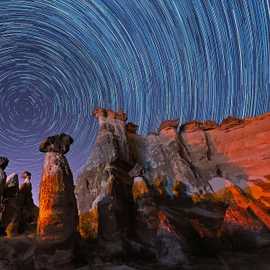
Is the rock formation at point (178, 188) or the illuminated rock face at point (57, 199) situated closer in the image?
the illuminated rock face at point (57, 199)

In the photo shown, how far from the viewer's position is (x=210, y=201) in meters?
21.9

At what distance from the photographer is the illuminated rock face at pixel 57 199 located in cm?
1398

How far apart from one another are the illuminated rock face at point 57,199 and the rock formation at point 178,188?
3496 millimetres

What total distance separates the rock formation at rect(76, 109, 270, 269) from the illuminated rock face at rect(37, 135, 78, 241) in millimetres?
3496

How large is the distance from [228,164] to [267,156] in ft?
11.0

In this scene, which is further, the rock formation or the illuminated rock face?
the rock formation

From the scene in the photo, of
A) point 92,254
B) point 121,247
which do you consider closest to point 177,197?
point 121,247

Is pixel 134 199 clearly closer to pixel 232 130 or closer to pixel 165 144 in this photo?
pixel 165 144

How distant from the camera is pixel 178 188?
24.3 meters

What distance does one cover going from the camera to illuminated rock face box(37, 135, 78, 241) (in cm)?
1398

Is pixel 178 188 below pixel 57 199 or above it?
above

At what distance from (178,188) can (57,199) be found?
1180 cm

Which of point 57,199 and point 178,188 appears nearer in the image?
point 57,199

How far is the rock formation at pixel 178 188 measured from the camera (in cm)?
1647
